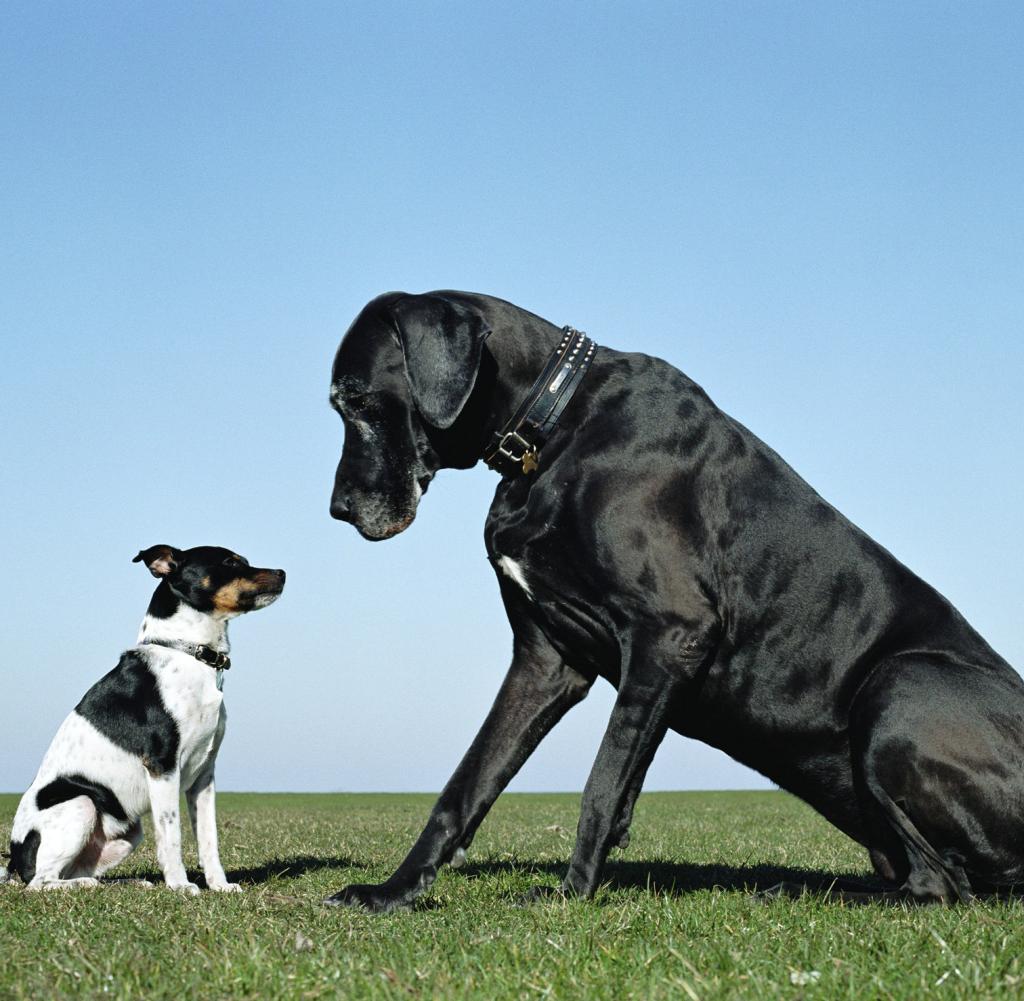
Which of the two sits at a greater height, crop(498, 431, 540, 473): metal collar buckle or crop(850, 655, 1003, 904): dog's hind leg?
crop(498, 431, 540, 473): metal collar buckle

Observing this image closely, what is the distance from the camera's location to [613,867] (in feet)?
22.6

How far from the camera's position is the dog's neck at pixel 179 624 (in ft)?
22.1

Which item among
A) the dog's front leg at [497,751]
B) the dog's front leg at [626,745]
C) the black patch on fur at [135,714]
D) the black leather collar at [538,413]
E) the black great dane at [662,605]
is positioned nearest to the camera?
the dog's front leg at [626,745]

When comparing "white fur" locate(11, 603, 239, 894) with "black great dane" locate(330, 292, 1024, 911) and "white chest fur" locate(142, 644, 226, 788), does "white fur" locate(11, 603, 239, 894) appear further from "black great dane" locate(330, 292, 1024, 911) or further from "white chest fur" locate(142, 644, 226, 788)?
"black great dane" locate(330, 292, 1024, 911)

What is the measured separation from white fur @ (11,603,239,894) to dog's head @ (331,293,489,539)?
5.89ft

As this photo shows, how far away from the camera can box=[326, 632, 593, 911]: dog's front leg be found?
4.93 m

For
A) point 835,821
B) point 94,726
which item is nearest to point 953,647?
point 835,821

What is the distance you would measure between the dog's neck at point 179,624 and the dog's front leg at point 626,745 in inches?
112

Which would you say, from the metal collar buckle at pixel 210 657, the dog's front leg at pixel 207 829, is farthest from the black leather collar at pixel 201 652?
the dog's front leg at pixel 207 829

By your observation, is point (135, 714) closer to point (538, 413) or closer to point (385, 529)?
point (385, 529)

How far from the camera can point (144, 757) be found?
634cm

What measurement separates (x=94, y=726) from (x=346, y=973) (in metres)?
3.64

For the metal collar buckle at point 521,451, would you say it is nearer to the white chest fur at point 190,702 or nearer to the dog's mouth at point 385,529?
the dog's mouth at point 385,529

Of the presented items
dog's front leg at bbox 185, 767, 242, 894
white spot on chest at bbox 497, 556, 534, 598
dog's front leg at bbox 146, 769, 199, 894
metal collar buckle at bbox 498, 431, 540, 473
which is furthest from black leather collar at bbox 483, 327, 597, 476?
dog's front leg at bbox 146, 769, 199, 894
